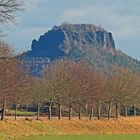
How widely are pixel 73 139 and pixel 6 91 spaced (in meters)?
12.3

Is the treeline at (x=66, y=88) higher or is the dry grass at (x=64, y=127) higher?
the treeline at (x=66, y=88)

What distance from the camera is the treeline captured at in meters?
64.0

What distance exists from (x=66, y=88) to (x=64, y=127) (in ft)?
50.8

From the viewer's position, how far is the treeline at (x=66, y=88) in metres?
64.0

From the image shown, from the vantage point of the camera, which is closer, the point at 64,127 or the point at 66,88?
the point at 64,127

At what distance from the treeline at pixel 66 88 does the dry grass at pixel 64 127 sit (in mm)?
4315

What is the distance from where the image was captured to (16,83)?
62.8 m

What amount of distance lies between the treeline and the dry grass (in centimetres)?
432

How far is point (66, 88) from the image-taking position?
82.5 m

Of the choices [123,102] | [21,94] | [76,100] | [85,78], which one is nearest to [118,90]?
[123,102]

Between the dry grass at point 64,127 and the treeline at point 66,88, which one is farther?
the treeline at point 66,88

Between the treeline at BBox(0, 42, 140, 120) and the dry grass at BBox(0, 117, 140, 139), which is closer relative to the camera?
the dry grass at BBox(0, 117, 140, 139)

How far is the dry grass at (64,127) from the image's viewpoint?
56688mm

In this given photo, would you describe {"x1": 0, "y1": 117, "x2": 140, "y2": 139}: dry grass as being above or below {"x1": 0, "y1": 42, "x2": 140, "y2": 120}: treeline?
below
